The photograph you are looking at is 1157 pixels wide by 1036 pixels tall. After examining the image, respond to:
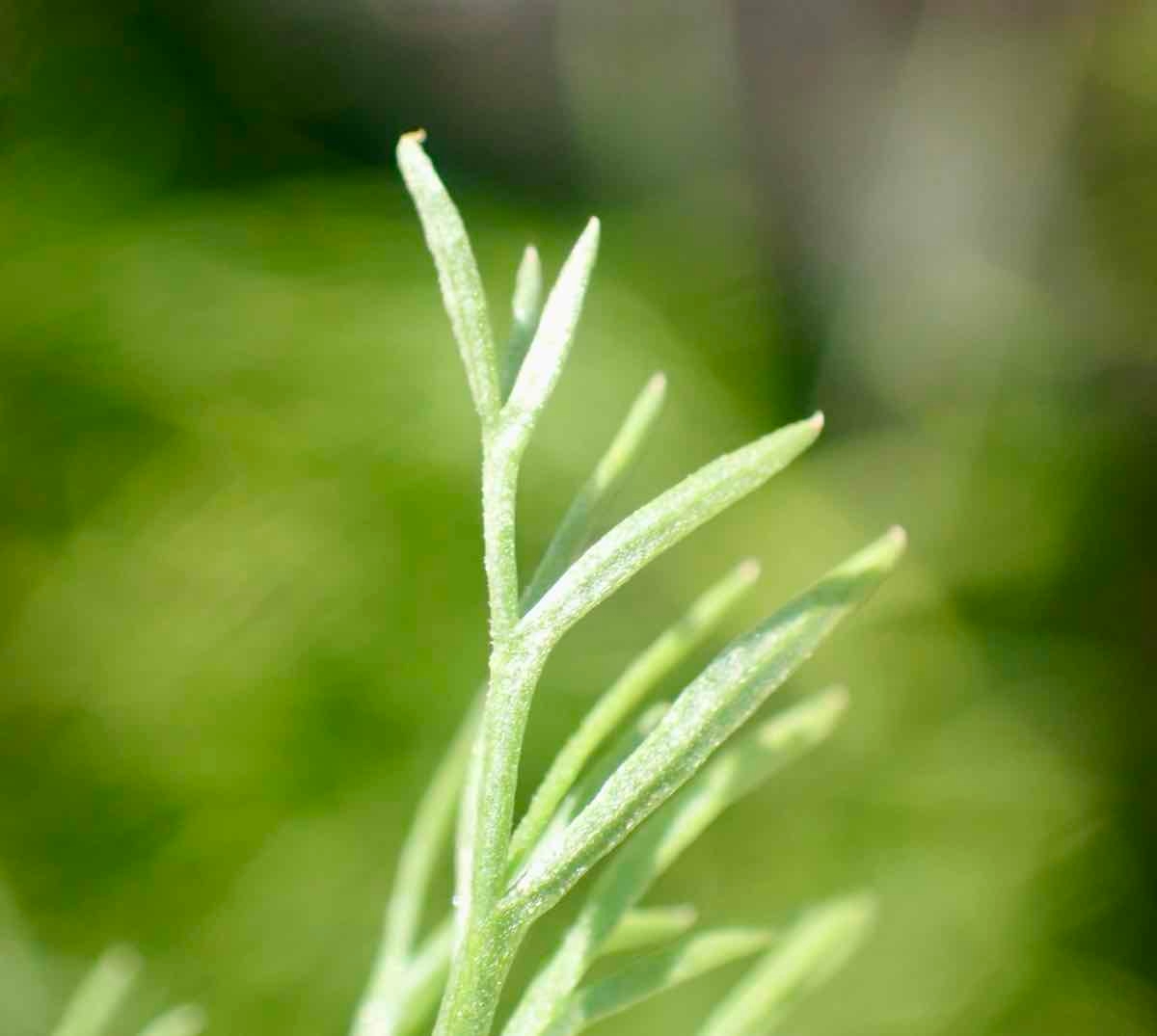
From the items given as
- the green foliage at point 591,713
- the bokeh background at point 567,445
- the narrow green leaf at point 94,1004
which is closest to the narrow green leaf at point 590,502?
the green foliage at point 591,713

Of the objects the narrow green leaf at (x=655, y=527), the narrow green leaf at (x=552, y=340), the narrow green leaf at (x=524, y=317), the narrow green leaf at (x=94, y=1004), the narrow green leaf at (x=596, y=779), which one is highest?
the narrow green leaf at (x=524, y=317)

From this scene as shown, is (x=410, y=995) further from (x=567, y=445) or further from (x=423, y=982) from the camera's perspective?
(x=567, y=445)

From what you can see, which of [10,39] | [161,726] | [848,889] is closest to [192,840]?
[161,726]

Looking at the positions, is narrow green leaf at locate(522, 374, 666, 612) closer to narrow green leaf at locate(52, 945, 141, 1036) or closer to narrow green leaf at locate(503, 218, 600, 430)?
narrow green leaf at locate(503, 218, 600, 430)

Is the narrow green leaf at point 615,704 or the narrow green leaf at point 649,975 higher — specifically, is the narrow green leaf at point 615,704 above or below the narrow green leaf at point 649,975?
above

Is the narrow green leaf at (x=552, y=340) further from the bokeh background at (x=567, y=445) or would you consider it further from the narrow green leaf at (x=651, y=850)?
the bokeh background at (x=567, y=445)

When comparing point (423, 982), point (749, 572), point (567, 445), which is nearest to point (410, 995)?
point (423, 982)

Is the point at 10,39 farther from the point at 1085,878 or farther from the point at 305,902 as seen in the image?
the point at 1085,878
